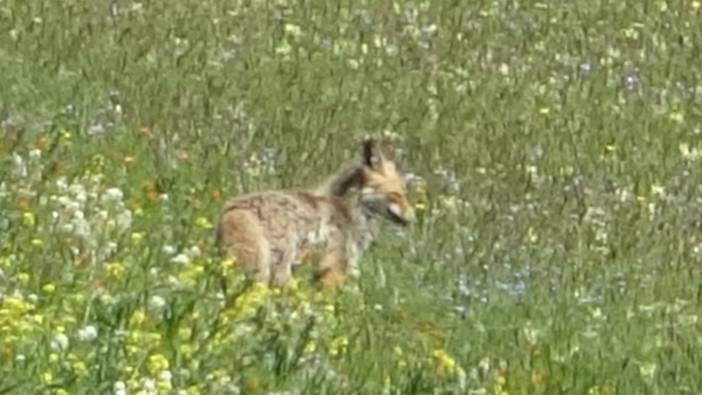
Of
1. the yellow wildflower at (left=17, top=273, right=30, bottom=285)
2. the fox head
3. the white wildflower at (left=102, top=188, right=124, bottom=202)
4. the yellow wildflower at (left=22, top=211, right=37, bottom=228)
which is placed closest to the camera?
the yellow wildflower at (left=17, top=273, right=30, bottom=285)

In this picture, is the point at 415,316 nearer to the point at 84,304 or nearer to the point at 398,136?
the point at 84,304

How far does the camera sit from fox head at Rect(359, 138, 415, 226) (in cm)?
1251

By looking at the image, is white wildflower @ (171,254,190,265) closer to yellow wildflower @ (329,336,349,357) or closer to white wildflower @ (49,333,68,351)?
yellow wildflower @ (329,336,349,357)

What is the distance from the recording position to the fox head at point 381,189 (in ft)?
41.0

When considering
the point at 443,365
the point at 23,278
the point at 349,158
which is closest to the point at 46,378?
the point at 23,278

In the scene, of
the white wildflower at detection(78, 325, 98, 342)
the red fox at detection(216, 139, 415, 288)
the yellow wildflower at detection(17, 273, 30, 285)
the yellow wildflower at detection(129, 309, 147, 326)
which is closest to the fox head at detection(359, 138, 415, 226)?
the red fox at detection(216, 139, 415, 288)

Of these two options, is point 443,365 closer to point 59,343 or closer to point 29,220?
point 29,220

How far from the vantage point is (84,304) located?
789 centimetres

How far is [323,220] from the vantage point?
38.1 feet

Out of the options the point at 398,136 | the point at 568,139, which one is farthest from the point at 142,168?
the point at 568,139

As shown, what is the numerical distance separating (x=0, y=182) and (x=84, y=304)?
2.01 metres

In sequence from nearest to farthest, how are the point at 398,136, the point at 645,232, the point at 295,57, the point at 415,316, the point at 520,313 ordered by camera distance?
the point at 415,316, the point at 520,313, the point at 645,232, the point at 398,136, the point at 295,57

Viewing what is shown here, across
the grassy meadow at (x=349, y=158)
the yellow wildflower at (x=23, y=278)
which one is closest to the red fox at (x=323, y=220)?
the grassy meadow at (x=349, y=158)

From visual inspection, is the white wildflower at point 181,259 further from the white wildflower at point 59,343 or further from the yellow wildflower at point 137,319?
the white wildflower at point 59,343
